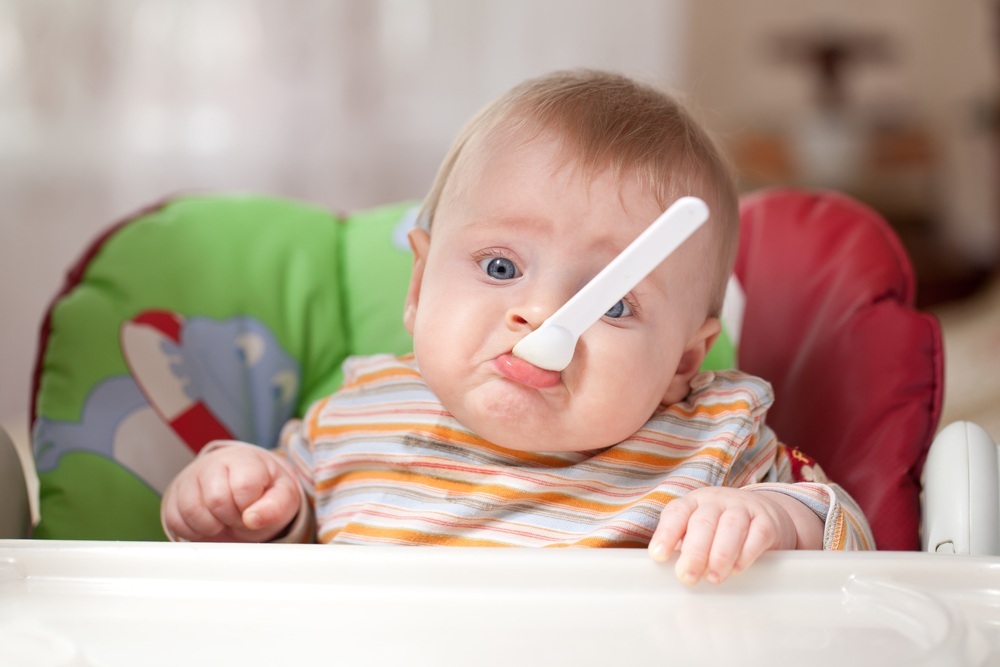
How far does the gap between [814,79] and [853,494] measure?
4492 mm

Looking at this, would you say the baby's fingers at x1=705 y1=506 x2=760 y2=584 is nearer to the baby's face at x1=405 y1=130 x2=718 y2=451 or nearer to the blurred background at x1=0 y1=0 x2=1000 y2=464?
the baby's face at x1=405 y1=130 x2=718 y2=451

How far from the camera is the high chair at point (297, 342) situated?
85 centimetres

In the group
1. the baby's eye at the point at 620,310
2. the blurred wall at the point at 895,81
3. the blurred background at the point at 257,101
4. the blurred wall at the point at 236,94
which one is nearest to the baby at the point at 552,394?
the baby's eye at the point at 620,310

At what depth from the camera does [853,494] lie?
845 mm

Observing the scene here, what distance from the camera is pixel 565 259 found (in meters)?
0.69

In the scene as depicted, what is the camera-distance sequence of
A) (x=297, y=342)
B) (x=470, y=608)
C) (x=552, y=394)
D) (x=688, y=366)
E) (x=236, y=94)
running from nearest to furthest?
1. (x=470, y=608)
2. (x=552, y=394)
3. (x=688, y=366)
4. (x=297, y=342)
5. (x=236, y=94)

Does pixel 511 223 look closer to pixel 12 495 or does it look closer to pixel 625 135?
pixel 625 135

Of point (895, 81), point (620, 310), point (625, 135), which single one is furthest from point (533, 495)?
point (895, 81)

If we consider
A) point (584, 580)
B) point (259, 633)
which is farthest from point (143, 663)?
point (584, 580)

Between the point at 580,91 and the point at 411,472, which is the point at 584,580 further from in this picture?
the point at 580,91

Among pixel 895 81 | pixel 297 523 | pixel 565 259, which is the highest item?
pixel 565 259

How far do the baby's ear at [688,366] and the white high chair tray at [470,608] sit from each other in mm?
224

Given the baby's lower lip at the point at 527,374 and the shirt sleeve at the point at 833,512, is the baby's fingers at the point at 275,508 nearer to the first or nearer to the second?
the baby's lower lip at the point at 527,374

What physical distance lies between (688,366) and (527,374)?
0.19 metres
